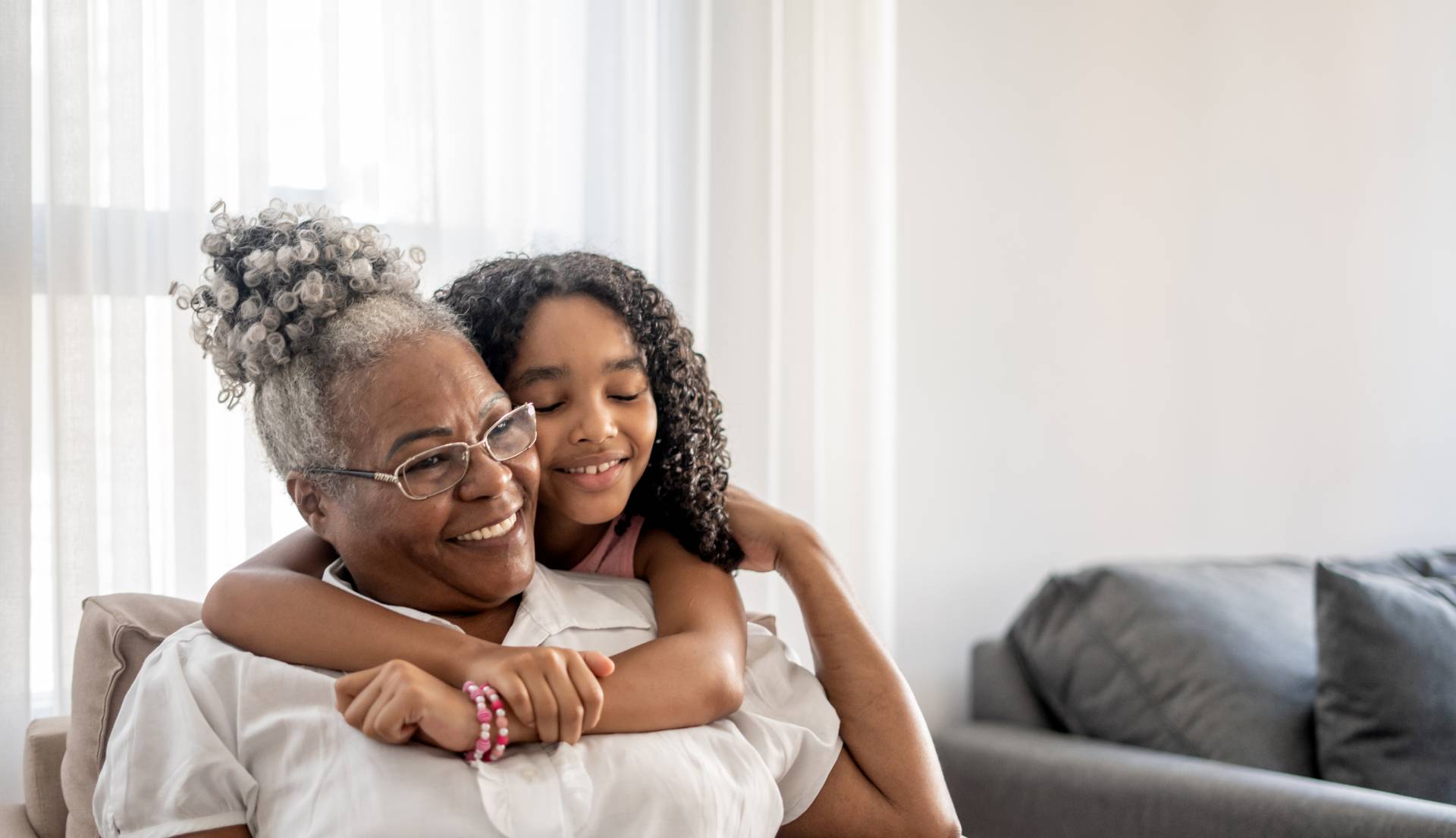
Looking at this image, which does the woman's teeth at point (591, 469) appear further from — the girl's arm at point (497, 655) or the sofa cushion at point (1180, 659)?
the sofa cushion at point (1180, 659)

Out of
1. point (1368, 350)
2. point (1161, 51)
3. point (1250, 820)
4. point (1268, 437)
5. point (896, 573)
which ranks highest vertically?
point (1161, 51)

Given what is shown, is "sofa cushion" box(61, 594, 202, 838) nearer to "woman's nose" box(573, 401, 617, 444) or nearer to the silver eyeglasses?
the silver eyeglasses

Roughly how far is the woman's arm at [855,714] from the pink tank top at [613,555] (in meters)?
0.15

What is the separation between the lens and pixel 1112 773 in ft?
7.68

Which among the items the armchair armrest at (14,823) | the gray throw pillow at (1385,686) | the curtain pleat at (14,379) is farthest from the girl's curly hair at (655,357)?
the gray throw pillow at (1385,686)

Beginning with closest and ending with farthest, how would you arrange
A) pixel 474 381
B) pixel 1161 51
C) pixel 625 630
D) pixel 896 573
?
1. pixel 474 381
2. pixel 625 630
3. pixel 896 573
4. pixel 1161 51

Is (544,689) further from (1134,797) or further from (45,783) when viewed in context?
(1134,797)

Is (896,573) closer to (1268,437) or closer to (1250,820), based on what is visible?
(1250,820)

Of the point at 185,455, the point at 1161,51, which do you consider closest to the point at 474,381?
the point at 185,455

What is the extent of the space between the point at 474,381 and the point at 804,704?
23.2 inches

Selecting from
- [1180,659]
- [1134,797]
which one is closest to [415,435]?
[1134,797]

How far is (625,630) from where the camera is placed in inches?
62.6

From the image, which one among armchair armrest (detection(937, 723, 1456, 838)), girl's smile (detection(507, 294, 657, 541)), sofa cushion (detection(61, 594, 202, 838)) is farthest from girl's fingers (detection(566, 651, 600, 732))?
armchair armrest (detection(937, 723, 1456, 838))

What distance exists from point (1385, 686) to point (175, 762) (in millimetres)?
2139
